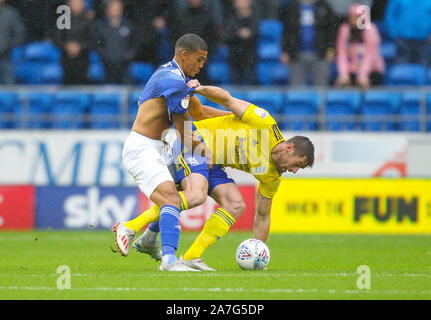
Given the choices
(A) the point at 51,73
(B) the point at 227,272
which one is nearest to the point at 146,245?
(B) the point at 227,272

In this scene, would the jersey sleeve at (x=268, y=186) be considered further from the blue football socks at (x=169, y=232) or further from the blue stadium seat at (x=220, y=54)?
the blue stadium seat at (x=220, y=54)

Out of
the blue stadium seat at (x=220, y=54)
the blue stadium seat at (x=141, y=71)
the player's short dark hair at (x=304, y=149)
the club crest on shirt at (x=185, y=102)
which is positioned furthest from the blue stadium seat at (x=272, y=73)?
the club crest on shirt at (x=185, y=102)

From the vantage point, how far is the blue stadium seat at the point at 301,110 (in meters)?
Result: 14.7

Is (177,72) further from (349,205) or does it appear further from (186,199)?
(349,205)

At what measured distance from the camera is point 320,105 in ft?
48.6

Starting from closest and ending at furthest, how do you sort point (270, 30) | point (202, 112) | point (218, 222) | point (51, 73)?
point (218, 222), point (202, 112), point (51, 73), point (270, 30)

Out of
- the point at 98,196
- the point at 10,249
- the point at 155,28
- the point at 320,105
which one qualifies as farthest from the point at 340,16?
the point at 10,249

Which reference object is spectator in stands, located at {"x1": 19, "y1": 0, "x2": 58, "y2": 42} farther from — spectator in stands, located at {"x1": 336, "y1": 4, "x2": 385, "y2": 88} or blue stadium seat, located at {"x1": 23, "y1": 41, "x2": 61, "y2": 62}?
spectator in stands, located at {"x1": 336, "y1": 4, "x2": 385, "y2": 88}

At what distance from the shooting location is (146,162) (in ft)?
25.6

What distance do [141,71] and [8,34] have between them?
2.42 m

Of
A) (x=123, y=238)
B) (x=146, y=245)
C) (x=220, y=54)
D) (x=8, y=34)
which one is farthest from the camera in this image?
(x=220, y=54)

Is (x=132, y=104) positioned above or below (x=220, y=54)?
below

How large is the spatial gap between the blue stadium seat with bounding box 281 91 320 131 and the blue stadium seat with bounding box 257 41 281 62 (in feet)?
3.01

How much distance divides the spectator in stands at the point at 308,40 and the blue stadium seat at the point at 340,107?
1.42 feet
